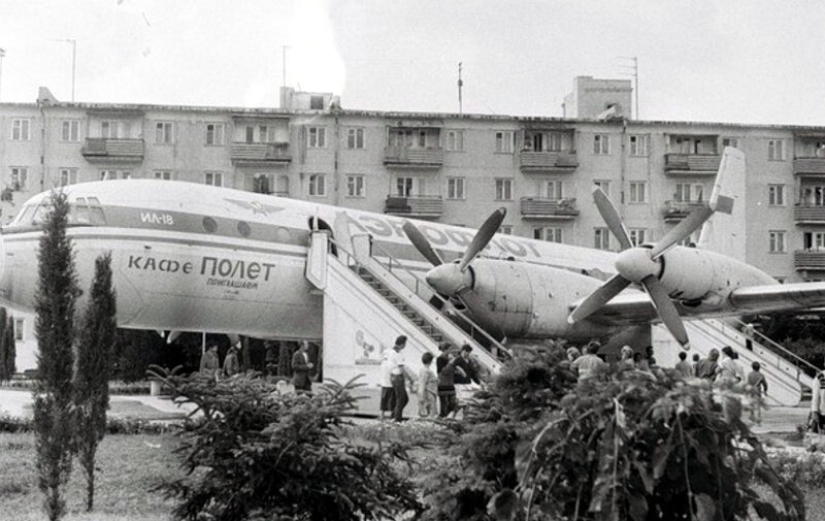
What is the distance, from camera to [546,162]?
58406mm

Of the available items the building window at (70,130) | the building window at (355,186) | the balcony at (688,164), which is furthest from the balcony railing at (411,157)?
the building window at (70,130)

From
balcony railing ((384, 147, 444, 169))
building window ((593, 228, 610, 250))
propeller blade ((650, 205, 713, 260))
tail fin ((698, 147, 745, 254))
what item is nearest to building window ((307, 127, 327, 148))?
balcony railing ((384, 147, 444, 169))

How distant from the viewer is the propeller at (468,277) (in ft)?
76.0

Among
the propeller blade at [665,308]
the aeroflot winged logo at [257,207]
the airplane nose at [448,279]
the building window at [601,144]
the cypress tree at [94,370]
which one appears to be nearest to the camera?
the cypress tree at [94,370]

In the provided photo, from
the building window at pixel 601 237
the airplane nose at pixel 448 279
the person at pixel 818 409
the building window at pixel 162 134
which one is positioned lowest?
the person at pixel 818 409

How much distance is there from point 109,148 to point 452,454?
52304 mm

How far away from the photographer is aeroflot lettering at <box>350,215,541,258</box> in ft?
86.0

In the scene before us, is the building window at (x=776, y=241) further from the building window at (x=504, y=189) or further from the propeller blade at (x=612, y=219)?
the propeller blade at (x=612, y=219)

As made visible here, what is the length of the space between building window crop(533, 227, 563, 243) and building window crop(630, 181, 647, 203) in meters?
4.80

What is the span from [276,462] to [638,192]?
179ft

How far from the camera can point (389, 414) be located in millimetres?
21250

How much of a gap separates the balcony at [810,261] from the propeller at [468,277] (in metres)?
41.6

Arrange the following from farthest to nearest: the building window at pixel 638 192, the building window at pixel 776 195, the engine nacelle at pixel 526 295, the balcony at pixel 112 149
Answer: the building window at pixel 776 195 → the building window at pixel 638 192 → the balcony at pixel 112 149 → the engine nacelle at pixel 526 295

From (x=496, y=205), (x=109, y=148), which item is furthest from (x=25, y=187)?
(x=496, y=205)
